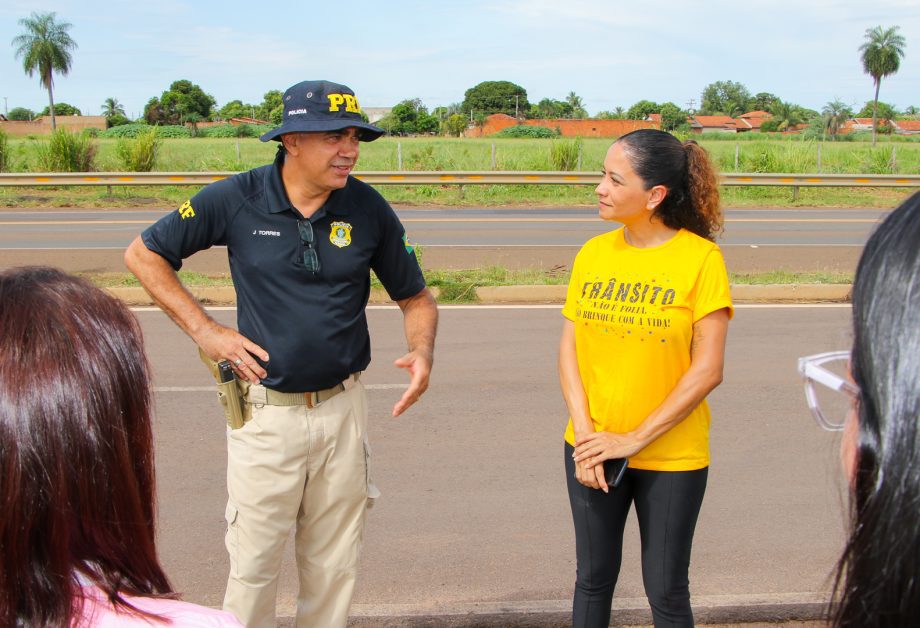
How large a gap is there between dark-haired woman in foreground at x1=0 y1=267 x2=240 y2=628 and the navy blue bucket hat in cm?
173

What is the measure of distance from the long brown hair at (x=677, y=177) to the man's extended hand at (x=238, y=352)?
1430mm

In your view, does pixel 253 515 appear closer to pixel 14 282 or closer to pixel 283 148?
pixel 283 148

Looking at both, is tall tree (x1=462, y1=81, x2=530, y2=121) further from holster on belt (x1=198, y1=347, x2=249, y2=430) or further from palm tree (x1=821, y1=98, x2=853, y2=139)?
holster on belt (x1=198, y1=347, x2=249, y2=430)

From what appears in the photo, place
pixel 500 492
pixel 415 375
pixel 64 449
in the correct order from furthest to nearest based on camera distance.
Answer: pixel 500 492, pixel 415 375, pixel 64 449

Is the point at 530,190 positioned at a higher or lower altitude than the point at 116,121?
lower

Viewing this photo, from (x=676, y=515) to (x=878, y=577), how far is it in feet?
5.91

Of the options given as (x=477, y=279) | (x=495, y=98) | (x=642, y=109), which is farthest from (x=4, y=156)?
(x=495, y=98)

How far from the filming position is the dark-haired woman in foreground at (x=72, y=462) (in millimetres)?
1231

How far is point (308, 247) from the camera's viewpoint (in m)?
3.06

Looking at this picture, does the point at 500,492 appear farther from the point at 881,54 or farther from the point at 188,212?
the point at 881,54

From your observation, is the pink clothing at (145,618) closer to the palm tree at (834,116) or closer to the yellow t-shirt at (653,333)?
the yellow t-shirt at (653,333)

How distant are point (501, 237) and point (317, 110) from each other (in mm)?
12510

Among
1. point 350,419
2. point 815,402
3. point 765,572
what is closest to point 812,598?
point 765,572

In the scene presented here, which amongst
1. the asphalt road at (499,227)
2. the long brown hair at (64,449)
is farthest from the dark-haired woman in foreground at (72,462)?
Answer: the asphalt road at (499,227)
